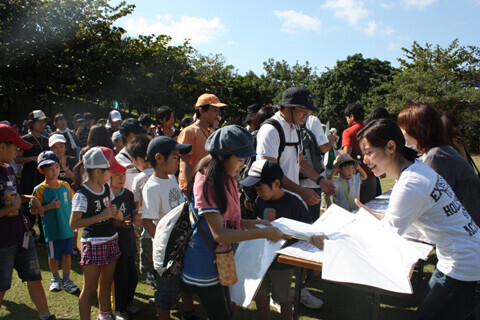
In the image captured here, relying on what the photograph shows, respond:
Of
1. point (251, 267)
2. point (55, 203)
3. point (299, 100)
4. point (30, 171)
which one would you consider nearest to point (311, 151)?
point (299, 100)

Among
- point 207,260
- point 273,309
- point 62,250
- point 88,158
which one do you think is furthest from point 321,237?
point 62,250

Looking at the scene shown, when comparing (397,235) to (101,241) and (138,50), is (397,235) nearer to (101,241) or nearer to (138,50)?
(101,241)

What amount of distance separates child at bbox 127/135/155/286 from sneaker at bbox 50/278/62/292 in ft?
3.03

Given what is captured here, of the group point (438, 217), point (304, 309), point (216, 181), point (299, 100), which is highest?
point (299, 100)

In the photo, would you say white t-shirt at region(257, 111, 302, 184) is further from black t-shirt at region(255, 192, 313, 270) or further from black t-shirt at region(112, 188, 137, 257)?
black t-shirt at region(112, 188, 137, 257)

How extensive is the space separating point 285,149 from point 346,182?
1.51 meters

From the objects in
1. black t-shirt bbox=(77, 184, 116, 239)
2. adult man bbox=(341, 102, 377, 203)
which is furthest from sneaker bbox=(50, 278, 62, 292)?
adult man bbox=(341, 102, 377, 203)

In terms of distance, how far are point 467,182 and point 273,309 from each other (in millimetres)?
2025

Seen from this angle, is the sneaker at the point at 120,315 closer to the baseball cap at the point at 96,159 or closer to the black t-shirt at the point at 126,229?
the black t-shirt at the point at 126,229

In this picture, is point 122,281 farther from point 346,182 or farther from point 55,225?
point 346,182

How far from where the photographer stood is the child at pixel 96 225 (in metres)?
2.71

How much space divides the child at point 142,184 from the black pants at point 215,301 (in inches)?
58.6

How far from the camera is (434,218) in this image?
1818 mm

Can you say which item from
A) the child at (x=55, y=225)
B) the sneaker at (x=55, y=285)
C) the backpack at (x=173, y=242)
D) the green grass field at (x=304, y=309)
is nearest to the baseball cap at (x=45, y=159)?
the child at (x=55, y=225)
